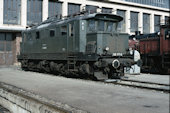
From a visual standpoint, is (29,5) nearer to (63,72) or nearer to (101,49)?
(63,72)

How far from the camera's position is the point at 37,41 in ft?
57.0

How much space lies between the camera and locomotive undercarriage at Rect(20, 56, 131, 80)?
11.9 meters

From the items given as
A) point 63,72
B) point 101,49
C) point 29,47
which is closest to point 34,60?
point 29,47

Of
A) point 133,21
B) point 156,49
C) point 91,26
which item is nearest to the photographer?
point 91,26

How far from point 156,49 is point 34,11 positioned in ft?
74.8

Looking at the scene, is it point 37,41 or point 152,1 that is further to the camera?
point 152,1

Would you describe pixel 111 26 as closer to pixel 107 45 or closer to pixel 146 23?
pixel 107 45

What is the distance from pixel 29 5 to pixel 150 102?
31.5 metres

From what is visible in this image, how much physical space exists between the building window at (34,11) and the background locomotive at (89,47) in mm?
20612

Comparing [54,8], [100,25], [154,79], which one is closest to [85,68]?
[100,25]

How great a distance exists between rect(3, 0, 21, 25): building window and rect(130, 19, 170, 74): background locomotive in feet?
65.5

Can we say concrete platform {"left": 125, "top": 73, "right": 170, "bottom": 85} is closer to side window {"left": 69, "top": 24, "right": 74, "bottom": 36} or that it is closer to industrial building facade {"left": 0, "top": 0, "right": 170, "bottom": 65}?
side window {"left": 69, "top": 24, "right": 74, "bottom": 36}

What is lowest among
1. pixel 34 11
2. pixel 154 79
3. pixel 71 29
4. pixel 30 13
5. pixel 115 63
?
pixel 154 79

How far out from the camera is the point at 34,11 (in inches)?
1389
